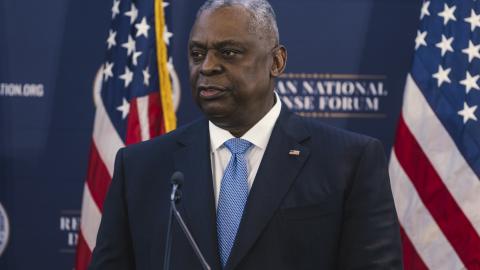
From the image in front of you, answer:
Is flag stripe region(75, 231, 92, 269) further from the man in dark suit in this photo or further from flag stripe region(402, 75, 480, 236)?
the man in dark suit

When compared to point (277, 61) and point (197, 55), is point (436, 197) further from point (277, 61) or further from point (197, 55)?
point (197, 55)

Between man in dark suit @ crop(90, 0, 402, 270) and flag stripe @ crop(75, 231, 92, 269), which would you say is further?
flag stripe @ crop(75, 231, 92, 269)

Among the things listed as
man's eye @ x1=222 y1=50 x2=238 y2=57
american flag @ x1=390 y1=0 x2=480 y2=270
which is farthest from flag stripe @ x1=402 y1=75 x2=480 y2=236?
man's eye @ x1=222 y1=50 x2=238 y2=57

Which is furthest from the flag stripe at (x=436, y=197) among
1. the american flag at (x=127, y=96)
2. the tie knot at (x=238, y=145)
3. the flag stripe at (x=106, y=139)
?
the tie knot at (x=238, y=145)

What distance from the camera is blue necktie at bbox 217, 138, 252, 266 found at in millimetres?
1759

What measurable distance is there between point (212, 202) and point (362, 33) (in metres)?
2.40

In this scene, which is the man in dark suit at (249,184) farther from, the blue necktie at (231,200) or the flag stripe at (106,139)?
the flag stripe at (106,139)

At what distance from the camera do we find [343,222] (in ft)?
5.78

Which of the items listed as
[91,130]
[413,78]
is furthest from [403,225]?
[91,130]

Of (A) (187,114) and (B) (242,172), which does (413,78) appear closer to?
(A) (187,114)

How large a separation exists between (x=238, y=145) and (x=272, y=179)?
12cm

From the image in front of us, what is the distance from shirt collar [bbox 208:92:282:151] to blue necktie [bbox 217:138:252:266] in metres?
0.04

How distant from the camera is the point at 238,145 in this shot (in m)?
1.84

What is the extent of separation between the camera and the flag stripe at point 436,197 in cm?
346
